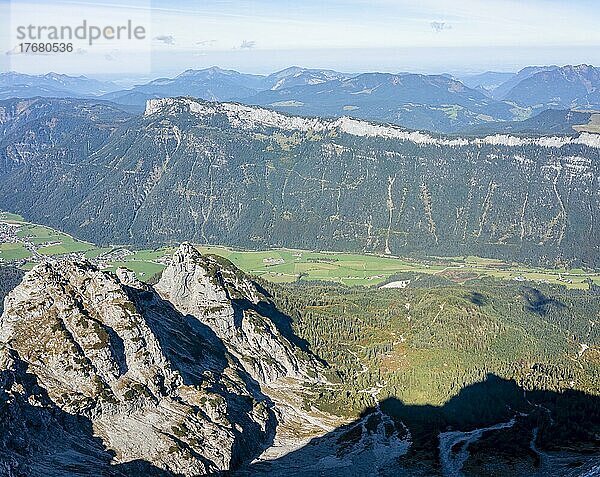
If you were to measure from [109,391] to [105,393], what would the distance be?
1.43 meters

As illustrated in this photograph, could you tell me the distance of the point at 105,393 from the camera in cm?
13050

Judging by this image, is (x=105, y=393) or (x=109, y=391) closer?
(x=105, y=393)

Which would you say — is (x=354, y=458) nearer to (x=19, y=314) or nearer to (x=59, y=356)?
(x=59, y=356)

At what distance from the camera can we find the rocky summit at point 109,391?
114962 mm

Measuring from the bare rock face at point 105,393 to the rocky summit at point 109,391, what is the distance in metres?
0.23

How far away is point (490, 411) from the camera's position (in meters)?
170

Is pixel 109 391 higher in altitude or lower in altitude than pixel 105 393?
lower

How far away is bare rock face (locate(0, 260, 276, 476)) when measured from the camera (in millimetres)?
114625

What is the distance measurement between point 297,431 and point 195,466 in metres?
37.1

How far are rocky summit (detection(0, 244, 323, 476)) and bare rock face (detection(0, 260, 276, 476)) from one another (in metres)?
0.23

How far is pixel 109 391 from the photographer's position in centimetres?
13188

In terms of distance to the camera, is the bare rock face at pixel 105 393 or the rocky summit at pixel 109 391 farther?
the rocky summit at pixel 109 391

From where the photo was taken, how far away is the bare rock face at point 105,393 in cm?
11462

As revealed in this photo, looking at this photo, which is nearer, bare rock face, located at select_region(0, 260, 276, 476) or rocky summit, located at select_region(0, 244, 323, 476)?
bare rock face, located at select_region(0, 260, 276, 476)
